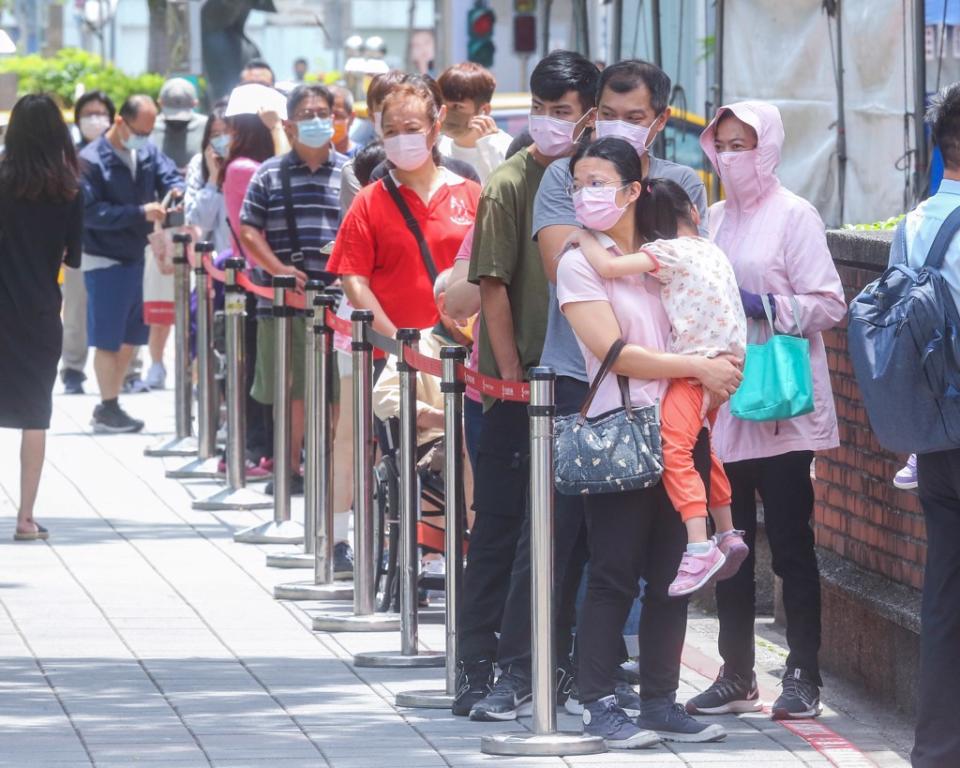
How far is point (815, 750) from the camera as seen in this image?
6.46 meters

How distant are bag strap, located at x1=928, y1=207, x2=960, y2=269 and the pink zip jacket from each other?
3.84ft

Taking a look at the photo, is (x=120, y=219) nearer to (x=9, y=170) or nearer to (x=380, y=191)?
(x=9, y=170)

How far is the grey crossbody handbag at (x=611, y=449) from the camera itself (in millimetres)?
6051

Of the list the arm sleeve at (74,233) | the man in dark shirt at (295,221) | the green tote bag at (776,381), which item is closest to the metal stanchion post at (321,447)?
the arm sleeve at (74,233)

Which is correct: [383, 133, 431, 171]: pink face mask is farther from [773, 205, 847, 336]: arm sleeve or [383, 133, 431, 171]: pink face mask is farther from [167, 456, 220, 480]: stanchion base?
[167, 456, 220, 480]: stanchion base

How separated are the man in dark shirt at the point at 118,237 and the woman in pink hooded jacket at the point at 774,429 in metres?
7.95

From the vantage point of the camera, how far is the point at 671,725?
646cm

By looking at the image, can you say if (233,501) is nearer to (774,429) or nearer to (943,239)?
(774,429)

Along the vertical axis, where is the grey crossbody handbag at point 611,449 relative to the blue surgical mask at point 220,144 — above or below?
below

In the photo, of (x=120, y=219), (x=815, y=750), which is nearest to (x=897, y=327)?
(x=815, y=750)

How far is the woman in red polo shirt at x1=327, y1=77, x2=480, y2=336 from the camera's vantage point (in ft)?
27.3

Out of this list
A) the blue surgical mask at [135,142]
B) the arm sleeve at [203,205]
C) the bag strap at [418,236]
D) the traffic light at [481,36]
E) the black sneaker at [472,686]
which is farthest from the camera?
the traffic light at [481,36]

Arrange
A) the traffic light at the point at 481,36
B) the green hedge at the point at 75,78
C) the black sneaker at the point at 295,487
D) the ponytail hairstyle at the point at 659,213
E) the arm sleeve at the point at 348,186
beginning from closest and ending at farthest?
1. the ponytail hairstyle at the point at 659,213
2. the arm sleeve at the point at 348,186
3. the black sneaker at the point at 295,487
4. the traffic light at the point at 481,36
5. the green hedge at the point at 75,78

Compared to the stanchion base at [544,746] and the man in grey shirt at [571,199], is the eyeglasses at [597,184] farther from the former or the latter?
the stanchion base at [544,746]
